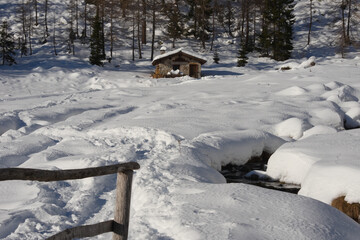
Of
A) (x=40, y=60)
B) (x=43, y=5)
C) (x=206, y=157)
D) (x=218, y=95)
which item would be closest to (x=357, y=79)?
(x=218, y=95)

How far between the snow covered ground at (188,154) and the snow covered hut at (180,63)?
1094cm

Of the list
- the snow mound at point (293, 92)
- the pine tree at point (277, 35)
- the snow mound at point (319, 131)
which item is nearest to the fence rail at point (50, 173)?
the snow mound at point (319, 131)

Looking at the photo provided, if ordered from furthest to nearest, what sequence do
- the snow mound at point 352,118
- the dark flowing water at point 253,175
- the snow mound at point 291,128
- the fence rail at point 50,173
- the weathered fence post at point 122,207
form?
the snow mound at point 352,118, the snow mound at point 291,128, the dark flowing water at point 253,175, the weathered fence post at point 122,207, the fence rail at point 50,173

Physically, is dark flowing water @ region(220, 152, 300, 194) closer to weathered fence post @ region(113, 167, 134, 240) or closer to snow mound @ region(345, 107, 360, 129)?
snow mound @ region(345, 107, 360, 129)

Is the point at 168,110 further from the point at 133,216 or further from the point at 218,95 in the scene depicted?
the point at 133,216

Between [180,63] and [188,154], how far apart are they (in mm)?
22981

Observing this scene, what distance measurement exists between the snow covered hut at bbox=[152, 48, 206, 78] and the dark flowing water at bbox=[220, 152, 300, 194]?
2016 centimetres

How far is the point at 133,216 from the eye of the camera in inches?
194

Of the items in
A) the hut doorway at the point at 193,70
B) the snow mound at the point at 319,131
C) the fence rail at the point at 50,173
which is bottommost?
the hut doorway at the point at 193,70

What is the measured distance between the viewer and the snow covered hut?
1150 inches

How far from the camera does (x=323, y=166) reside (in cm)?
654

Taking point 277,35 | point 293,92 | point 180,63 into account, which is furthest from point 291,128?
→ point 277,35

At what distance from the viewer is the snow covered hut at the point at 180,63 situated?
29.2 metres

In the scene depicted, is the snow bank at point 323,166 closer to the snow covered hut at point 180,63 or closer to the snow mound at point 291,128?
the snow mound at point 291,128
